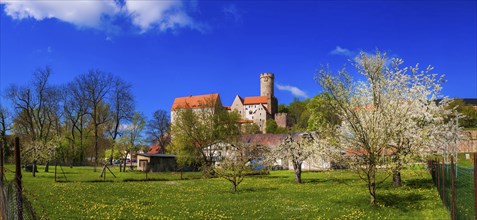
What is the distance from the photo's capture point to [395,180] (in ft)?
88.5

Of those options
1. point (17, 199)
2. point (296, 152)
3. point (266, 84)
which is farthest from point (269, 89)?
point (17, 199)

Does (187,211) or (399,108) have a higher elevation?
(399,108)

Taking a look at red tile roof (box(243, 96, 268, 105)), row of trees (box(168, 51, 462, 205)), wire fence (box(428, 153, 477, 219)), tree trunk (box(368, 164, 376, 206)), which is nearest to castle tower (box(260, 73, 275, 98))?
red tile roof (box(243, 96, 268, 105))

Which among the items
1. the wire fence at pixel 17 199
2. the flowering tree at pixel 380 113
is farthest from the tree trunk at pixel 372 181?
the wire fence at pixel 17 199

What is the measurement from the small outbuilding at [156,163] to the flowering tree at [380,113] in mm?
42632

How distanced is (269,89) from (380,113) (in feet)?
466

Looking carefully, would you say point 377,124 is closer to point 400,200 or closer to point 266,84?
point 400,200

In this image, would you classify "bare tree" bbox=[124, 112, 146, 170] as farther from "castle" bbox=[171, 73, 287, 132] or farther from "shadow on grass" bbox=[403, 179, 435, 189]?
"castle" bbox=[171, 73, 287, 132]

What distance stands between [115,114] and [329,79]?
5662 centimetres

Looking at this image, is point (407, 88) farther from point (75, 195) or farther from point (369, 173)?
point (75, 195)

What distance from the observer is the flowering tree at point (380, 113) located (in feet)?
63.6

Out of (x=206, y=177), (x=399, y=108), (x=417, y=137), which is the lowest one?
(x=206, y=177)

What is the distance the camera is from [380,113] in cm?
2133

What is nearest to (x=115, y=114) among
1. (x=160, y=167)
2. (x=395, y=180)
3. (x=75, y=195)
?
(x=160, y=167)
